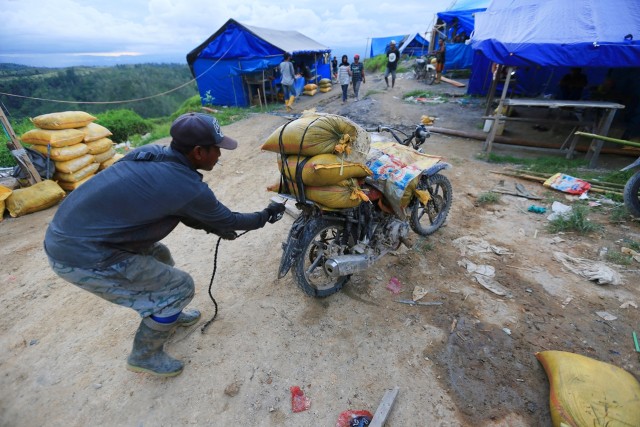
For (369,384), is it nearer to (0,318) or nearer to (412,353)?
(412,353)

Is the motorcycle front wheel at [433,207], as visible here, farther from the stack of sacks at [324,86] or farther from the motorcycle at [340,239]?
the stack of sacks at [324,86]

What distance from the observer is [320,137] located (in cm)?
245

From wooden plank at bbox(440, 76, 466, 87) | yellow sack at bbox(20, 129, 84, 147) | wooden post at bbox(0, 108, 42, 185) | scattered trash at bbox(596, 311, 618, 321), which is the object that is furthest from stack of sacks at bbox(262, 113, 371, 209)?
wooden plank at bbox(440, 76, 466, 87)

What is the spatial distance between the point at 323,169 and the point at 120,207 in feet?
4.68

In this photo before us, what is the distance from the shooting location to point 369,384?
7.85ft

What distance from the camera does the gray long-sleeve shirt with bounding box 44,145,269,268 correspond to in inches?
71.1

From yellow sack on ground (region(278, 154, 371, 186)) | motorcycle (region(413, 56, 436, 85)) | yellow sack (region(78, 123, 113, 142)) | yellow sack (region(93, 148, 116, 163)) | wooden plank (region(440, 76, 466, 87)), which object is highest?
motorcycle (region(413, 56, 436, 85))

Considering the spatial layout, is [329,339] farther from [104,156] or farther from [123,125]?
[123,125]

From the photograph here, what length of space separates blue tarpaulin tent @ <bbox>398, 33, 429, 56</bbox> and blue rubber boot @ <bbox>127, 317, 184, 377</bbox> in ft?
88.5

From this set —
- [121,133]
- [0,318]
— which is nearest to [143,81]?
[121,133]

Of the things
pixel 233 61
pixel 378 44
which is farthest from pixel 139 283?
pixel 378 44

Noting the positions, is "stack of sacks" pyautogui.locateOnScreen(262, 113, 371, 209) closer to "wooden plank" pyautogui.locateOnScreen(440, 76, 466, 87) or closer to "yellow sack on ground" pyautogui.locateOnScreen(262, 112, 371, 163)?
"yellow sack on ground" pyautogui.locateOnScreen(262, 112, 371, 163)

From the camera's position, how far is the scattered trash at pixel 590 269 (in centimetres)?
325

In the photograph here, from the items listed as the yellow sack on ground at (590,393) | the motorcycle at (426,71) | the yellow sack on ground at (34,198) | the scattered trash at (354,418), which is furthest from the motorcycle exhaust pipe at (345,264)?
the motorcycle at (426,71)
